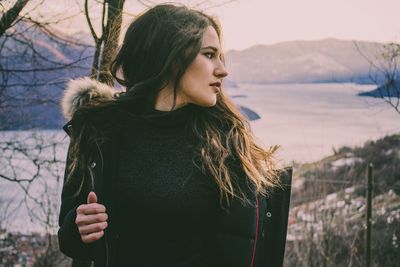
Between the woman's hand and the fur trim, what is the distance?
0.63 metres

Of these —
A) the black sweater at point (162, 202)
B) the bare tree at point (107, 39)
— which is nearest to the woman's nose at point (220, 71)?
the black sweater at point (162, 202)

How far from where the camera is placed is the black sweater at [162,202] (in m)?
1.79

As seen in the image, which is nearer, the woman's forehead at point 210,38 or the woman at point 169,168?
the woman at point 169,168

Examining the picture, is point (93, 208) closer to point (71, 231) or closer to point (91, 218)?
point (91, 218)

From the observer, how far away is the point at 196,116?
81.3 inches

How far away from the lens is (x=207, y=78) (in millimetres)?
1902

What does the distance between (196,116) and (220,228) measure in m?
0.53

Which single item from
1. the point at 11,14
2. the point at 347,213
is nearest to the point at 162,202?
the point at 11,14

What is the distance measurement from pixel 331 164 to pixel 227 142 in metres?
12.0

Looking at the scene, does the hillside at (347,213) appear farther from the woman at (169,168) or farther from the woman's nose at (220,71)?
the woman's nose at (220,71)

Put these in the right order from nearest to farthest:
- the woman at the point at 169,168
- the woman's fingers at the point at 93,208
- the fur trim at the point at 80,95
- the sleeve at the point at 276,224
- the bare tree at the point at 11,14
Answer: the woman's fingers at the point at 93,208, the woman at the point at 169,168, the sleeve at the point at 276,224, the fur trim at the point at 80,95, the bare tree at the point at 11,14

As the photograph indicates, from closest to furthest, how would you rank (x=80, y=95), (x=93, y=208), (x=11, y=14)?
(x=93, y=208), (x=80, y=95), (x=11, y=14)

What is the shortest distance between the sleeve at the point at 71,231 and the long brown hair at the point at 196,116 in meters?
0.09

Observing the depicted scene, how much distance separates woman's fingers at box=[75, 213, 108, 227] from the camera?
1701 millimetres
